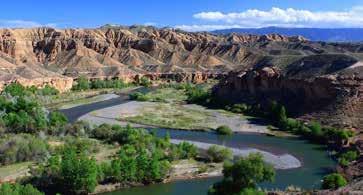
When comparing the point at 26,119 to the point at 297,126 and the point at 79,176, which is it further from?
the point at 297,126

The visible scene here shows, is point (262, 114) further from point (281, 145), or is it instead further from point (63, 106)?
point (63, 106)

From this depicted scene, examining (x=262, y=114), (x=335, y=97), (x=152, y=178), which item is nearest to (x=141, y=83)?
(x=262, y=114)

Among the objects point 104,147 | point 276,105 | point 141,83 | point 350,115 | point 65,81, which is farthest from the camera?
point 141,83

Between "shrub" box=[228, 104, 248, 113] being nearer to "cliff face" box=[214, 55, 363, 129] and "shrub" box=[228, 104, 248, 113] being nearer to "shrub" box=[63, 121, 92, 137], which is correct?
"cliff face" box=[214, 55, 363, 129]

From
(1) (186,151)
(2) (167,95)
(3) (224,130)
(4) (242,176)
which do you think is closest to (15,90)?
(2) (167,95)

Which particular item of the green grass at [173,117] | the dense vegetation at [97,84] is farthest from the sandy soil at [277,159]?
the dense vegetation at [97,84]

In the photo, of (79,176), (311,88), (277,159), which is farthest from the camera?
(311,88)

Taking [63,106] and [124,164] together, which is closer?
[124,164]
